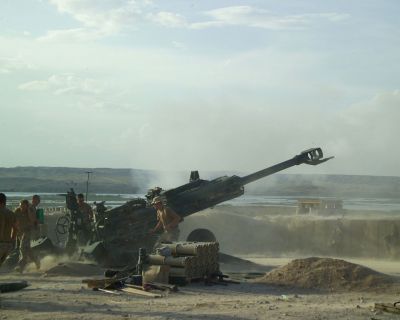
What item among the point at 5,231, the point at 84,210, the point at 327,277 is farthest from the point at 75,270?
the point at 327,277

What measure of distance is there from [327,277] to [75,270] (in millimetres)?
6476

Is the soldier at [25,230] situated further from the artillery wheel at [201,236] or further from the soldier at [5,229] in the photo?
the soldier at [5,229]

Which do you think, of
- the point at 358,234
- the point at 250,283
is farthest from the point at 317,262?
the point at 358,234

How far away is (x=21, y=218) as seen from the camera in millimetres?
18109

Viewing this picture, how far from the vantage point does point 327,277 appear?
15.9 m

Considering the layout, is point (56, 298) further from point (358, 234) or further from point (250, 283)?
point (358, 234)

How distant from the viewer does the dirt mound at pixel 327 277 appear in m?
15.5

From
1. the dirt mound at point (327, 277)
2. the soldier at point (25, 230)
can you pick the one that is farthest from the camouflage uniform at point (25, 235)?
the dirt mound at point (327, 277)

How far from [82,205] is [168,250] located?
488 centimetres

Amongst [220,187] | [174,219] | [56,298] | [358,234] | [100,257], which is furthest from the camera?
[358,234]

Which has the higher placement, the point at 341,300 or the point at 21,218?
the point at 21,218

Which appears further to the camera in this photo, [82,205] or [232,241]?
[232,241]

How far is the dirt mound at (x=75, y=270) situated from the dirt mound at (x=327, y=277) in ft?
14.7

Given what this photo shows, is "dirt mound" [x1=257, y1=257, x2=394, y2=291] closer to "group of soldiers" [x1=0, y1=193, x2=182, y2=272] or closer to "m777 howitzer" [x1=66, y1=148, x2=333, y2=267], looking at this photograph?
"group of soldiers" [x1=0, y1=193, x2=182, y2=272]
